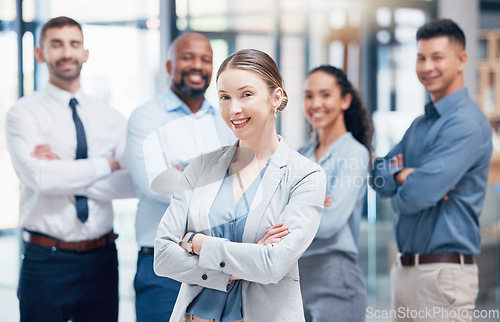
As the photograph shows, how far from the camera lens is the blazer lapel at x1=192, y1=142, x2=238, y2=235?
5.99 feet

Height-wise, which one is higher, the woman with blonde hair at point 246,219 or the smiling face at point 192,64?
the smiling face at point 192,64

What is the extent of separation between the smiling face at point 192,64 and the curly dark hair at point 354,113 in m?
0.61

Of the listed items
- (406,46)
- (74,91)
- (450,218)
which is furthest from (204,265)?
(406,46)

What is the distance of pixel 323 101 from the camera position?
269 centimetres

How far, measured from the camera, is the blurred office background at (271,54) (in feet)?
8.84

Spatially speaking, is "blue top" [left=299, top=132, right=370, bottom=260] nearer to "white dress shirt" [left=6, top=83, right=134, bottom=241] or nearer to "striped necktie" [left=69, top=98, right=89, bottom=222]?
"white dress shirt" [left=6, top=83, right=134, bottom=241]

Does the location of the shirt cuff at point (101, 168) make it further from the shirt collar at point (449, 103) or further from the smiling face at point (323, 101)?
the shirt collar at point (449, 103)

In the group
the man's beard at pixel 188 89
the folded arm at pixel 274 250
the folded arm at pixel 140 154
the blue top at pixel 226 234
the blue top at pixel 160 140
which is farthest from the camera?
the man's beard at pixel 188 89

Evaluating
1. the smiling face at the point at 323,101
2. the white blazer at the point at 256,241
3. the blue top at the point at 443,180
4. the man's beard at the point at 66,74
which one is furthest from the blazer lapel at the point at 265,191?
the man's beard at the point at 66,74

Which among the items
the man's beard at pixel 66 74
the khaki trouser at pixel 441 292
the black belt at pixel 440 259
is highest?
the man's beard at pixel 66 74

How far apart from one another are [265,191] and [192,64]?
0.89 metres

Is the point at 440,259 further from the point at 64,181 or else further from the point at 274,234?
the point at 64,181

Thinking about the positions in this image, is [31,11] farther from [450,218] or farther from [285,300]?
[450,218]

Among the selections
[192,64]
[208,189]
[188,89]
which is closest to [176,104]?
[188,89]
